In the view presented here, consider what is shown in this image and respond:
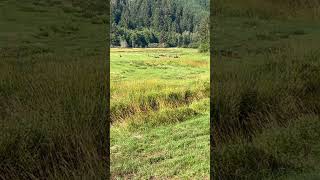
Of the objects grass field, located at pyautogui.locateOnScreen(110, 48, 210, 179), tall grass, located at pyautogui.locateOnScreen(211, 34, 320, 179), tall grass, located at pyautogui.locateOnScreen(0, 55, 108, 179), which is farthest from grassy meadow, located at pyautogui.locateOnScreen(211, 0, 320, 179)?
tall grass, located at pyautogui.locateOnScreen(0, 55, 108, 179)

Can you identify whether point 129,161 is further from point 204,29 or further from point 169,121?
point 204,29

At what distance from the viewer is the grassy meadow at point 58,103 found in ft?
17.2

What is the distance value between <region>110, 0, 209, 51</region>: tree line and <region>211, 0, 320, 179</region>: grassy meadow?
958 mm

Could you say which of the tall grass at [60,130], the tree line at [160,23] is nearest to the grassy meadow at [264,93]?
the tree line at [160,23]

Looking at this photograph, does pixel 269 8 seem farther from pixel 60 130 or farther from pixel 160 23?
pixel 60 130

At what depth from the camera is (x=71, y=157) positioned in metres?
5.26

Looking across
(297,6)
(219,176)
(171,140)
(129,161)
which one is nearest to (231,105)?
(219,176)

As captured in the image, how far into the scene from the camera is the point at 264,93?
716 centimetres

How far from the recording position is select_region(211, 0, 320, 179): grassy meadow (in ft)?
20.1

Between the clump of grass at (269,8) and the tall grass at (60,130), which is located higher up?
the clump of grass at (269,8)

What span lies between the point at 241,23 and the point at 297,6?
77.8 inches

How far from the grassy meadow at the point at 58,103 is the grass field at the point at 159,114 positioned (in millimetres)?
198

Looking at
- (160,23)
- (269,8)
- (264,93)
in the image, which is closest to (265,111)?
(264,93)

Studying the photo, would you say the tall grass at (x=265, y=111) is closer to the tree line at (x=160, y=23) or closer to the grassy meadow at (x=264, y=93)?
the grassy meadow at (x=264, y=93)
